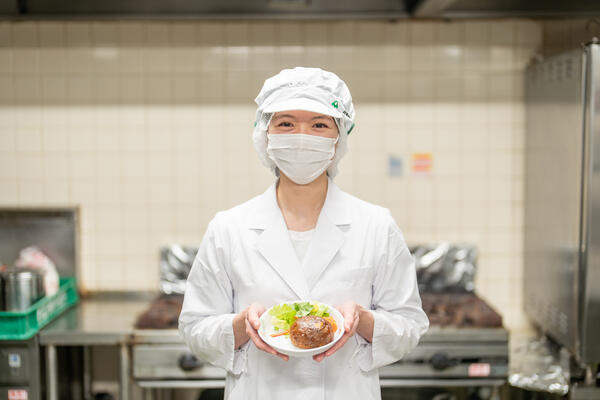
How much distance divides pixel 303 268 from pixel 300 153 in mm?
271

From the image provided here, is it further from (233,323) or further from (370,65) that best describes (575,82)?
(233,323)

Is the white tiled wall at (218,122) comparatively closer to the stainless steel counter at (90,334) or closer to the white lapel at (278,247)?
the stainless steel counter at (90,334)

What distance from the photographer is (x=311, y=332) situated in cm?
132

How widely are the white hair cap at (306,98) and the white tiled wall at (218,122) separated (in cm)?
140

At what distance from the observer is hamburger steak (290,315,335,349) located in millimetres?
1318

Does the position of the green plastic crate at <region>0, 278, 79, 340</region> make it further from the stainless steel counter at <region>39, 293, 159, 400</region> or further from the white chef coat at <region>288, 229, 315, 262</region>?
the white chef coat at <region>288, 229, 315, 262</region>

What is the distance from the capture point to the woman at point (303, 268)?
143 centimetres

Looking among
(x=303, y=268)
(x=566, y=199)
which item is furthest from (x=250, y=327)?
(x=566, y=199)

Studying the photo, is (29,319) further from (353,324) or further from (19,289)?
(353,324)

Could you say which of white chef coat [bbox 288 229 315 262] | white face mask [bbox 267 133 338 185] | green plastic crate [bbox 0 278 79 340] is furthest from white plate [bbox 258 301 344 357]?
green plastic crate [bbox 0 278 79 340]

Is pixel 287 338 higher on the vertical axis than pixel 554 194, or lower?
lower

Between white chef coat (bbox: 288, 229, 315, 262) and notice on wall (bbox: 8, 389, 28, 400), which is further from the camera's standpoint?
notice on wall (bbox: 8, 389, 28, 400)

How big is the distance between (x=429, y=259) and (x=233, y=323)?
165cm

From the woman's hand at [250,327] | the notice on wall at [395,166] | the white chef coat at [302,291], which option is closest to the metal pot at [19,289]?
the white chef coat at [302,291]
